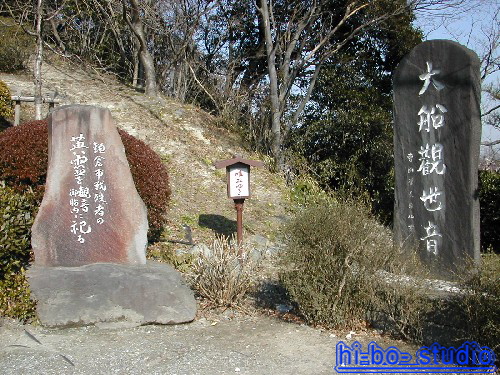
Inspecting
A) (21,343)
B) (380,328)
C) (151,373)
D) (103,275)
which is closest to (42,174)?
(103,275)

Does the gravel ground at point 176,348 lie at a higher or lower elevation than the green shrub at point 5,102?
lower

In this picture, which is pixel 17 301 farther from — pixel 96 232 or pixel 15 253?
pixel 96 232

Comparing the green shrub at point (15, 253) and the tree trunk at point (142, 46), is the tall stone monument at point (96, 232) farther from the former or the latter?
the tree trunk at point (142, 46)

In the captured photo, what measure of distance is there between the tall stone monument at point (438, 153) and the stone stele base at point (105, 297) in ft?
Answer: 8.58

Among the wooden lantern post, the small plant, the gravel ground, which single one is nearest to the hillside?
the wooden lantern post

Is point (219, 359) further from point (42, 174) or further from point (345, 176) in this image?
point (345, 176)

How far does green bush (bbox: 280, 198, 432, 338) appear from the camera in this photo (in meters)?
4.90

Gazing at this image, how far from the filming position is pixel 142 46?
1302 cm

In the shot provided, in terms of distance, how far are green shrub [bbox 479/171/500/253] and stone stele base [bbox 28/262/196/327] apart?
6102 mm

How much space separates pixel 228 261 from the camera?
557 centimetres

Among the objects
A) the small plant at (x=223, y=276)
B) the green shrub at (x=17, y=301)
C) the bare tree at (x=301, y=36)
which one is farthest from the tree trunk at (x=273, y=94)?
the green shrub at (x=17, y=301)

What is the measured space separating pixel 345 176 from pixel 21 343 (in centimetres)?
875

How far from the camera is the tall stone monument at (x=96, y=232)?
5.32 metres

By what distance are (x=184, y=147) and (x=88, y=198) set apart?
5847 millimetres
